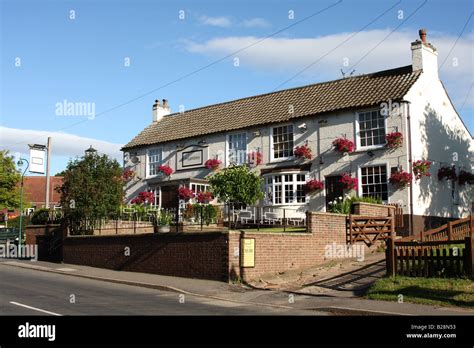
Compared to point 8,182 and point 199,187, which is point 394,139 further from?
point 8,182

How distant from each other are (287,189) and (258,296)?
13419 mm

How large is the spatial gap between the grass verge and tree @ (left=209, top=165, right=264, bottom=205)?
10402 mm

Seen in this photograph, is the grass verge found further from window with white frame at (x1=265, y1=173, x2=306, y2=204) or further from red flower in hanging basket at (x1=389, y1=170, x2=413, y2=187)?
window with white frame at (x1=265, y1=173, x2=306, y2=204)

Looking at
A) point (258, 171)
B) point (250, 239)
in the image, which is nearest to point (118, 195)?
point (258, 171)

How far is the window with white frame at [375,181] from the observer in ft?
84.9

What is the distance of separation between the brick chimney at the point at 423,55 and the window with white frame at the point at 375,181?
5458mm

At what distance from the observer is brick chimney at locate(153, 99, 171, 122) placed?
40.6 metres

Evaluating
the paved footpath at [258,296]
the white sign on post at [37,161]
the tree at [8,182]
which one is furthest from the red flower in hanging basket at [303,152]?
the tree at [8,182]

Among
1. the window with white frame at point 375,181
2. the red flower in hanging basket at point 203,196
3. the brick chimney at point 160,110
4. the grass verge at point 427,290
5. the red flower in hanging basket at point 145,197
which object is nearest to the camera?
the grass verge at point 427,290

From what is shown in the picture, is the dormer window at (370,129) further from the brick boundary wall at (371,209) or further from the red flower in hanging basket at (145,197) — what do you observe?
the red flower in hanging basket at (145,197)

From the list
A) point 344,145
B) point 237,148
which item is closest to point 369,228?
point 344,145

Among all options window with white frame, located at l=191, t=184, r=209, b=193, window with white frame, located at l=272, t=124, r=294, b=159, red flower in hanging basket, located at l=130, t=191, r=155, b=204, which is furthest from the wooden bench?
window with white frame, located at l=272, t=124, r=294, b=159

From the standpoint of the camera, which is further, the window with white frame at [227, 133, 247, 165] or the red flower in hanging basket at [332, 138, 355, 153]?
the window with white frame at [227, 133, 247, 165]
